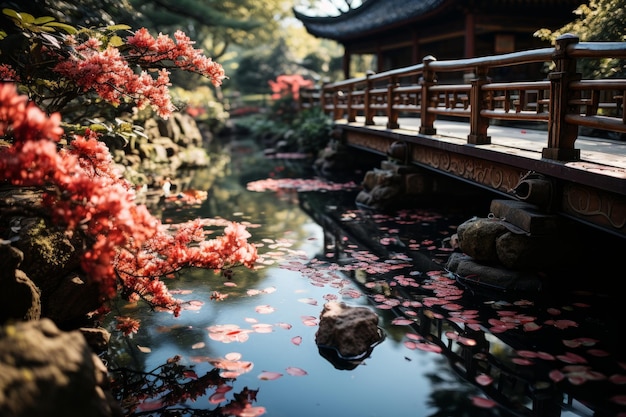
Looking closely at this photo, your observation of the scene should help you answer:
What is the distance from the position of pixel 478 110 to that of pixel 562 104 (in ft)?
5.92

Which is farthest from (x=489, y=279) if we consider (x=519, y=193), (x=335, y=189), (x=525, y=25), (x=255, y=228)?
(x=525, y=25)

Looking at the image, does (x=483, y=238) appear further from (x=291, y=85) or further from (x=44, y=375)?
(x=291, y=85)

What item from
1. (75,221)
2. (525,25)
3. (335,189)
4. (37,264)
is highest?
(525,25)

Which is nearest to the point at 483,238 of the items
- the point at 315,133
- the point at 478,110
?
the point at 478,110

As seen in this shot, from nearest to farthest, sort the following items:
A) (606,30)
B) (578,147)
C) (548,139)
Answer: (548,139), (578,147), (606,30)

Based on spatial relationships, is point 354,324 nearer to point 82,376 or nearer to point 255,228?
point 82,376

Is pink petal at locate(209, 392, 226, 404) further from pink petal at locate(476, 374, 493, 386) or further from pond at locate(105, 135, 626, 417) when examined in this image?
pink petal at locate(476, 374, 493, 386)

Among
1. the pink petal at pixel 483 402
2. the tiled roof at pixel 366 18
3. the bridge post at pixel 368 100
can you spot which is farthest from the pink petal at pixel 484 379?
the tiled roof at pixel 366 18

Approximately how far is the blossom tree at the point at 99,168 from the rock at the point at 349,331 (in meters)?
0.80

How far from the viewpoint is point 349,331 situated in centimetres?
413

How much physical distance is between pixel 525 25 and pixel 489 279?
1079 centimetres

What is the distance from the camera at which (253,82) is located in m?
39.6

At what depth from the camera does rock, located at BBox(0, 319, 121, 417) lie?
1982mm

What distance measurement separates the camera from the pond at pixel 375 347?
11.3ft
